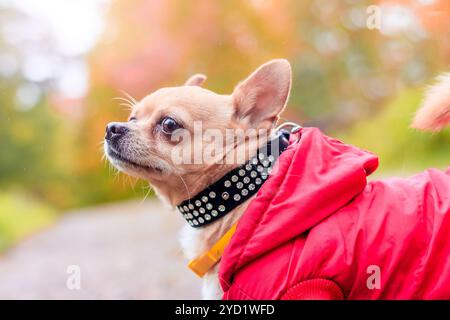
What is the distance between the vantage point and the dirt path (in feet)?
9.94

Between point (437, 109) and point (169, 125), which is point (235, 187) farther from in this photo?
point (437, 109)

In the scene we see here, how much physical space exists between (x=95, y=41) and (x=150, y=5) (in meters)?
0.51

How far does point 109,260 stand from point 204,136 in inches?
120

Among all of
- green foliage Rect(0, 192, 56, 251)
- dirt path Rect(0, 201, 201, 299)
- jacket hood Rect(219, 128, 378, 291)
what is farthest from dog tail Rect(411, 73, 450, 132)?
green foliage Rect(0, 192, 56, 251)

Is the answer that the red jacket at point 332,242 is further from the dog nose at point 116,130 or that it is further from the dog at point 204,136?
the dog nose at point 116,130

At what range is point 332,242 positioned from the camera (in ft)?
4.48

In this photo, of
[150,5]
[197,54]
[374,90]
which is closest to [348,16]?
[374,90]

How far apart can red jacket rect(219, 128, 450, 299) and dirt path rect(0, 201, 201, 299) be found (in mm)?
960

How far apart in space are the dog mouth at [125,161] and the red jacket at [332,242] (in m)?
0.34

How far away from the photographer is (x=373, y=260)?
1.39m

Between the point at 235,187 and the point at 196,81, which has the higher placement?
the point at 196,81

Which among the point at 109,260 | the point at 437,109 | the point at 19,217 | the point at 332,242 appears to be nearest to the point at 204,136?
the point at 332,242

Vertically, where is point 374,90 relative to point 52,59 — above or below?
below
